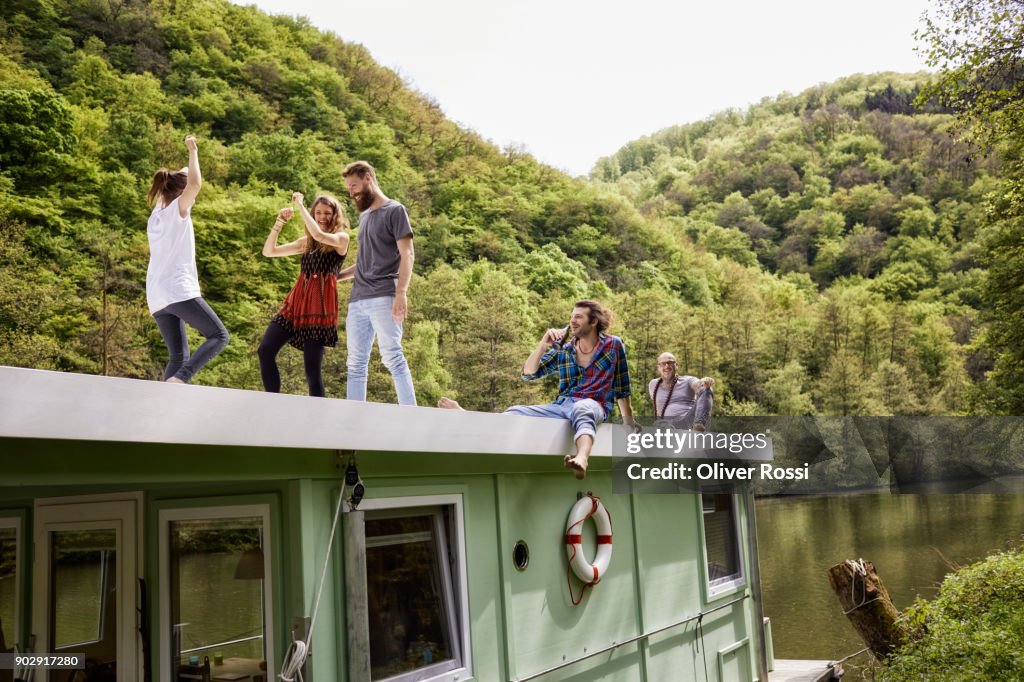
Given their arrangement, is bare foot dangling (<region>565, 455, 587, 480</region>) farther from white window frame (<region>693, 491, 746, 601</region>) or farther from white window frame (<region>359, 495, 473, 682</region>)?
white window frame (<region>693, 491, 746, 601</region>)

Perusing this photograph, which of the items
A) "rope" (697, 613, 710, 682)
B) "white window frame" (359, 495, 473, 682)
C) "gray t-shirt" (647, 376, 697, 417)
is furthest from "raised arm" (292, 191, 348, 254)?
"rope" (697, 613, 710, 682)

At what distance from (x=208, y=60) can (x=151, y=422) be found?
52610 millimetres

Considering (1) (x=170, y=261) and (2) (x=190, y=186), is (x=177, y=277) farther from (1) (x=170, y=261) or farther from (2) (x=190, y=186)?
(2) (x=190, y=186)

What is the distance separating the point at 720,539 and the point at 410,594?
4.05 m

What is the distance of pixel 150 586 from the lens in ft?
13.6

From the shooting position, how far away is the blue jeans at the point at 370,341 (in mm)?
4824

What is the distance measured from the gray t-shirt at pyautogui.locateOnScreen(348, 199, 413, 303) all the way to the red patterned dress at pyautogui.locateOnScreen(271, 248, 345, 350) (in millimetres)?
149

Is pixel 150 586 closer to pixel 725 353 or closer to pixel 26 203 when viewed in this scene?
pixel 26 203

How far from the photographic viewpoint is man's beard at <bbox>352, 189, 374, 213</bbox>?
4.86 m

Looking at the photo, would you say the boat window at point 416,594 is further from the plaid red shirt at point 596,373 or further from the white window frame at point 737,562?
the white window frame at point 737,562

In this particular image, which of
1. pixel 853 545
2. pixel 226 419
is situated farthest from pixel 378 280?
pixel 853 545

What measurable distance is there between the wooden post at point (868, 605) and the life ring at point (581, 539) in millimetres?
4852

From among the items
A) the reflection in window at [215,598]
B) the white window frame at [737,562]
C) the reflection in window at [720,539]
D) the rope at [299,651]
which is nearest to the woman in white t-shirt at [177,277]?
the reflection in window at [215,598]

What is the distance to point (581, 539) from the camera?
5.44 m
